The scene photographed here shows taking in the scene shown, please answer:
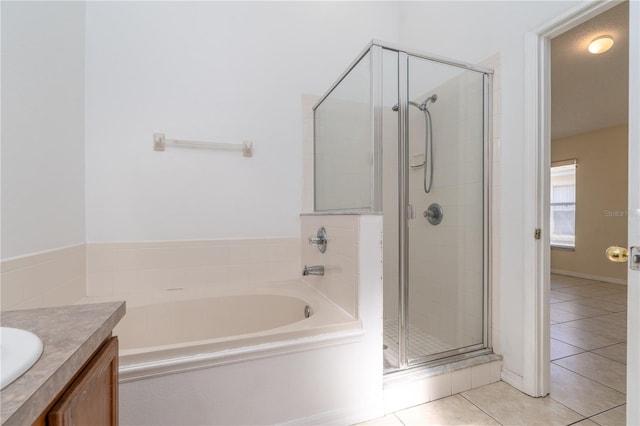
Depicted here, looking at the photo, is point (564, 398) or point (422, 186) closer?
point (564, 398)

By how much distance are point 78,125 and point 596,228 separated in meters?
6.08

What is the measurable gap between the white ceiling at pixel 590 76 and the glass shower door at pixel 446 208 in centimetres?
103

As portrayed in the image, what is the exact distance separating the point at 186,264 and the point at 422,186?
5.42ft

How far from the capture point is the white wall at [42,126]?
46.9 inches

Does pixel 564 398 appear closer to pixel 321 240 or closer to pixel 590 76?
pixel 321 240

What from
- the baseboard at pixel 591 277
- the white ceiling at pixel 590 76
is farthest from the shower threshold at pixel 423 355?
the baseboard at pixel 591 277

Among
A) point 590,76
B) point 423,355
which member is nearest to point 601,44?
point 590,76

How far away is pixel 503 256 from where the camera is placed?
1.68m

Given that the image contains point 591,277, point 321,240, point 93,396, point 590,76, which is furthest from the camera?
point 591,277

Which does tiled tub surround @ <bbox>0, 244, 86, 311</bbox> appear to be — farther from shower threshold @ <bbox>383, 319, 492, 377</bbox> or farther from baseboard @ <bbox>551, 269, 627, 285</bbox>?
baseboard @ <bbox>551, 269, 627, 285</bbox>

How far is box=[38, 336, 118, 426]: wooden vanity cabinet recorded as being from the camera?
0.46m

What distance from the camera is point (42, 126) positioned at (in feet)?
4.57

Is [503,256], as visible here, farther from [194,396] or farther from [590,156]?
[590,156]

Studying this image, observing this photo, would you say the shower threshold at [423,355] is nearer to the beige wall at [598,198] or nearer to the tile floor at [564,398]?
the tile floor at [564,398]
